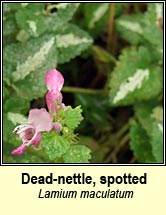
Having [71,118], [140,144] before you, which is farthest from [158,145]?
[71,118]

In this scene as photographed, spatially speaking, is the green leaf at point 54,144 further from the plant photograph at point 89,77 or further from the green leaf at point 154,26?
the green leaf at point 154,26

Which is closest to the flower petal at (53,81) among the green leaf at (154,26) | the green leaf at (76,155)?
the green leaf at (76,155)

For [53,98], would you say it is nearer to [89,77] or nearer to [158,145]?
[158,145]

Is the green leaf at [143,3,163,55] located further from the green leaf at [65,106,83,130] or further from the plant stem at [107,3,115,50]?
the green leaf at [65,106,83,130]

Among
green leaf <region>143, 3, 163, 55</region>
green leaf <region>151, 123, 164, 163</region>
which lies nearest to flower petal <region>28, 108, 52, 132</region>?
green leaf <region>151, 123, 164, 163</region>

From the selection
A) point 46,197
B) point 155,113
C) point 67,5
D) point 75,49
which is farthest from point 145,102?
point 46,197

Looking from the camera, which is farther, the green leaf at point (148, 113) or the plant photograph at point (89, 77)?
the green leaf at point (148, 113)

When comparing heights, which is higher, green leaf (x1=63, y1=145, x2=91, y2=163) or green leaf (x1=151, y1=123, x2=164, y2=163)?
green leaf (x1=63, y1=145, x2=91, y2=163)
